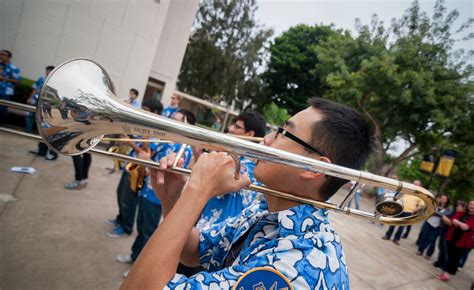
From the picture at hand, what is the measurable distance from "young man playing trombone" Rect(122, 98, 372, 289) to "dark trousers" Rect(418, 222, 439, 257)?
642 centimetres

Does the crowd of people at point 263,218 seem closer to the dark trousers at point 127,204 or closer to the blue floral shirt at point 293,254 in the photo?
the blue floral shirt at point 293,254

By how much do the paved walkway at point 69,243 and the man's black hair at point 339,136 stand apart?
231 cm

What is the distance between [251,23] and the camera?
19.9 meters

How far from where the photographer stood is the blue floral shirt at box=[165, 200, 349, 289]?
2.36ft

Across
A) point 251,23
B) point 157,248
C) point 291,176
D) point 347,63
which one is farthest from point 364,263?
point 251,23

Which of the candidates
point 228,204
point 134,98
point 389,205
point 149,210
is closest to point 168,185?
point 228,204

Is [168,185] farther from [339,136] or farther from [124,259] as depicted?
[124,259]

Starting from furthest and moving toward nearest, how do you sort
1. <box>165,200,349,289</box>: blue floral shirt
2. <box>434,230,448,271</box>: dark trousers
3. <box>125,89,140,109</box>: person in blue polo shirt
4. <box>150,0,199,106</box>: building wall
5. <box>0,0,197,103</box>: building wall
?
1. <box>150,0,199,106</box>: building wall
2. <box>0,0,197,103</box>: building wall
3. <box>125,89,140,109</box>: person in blue polo shirt
4. <box>434,230,448,271</box>: dark trousers
5. <box>165,200,349,289</box>: blue floral shirt

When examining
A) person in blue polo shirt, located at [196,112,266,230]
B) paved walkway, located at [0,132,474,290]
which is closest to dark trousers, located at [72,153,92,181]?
paved walkway, located at [0,132,474,290]

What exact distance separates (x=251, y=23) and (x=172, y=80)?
11008mm

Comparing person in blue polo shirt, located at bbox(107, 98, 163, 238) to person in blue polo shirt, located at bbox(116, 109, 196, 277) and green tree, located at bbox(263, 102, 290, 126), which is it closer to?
person in blue polo shirt, located at bbox(116, 109, 196, 277)

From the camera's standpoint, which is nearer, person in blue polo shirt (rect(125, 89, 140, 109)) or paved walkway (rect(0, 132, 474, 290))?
paved walkway (rect(0, 132, 474, 290))

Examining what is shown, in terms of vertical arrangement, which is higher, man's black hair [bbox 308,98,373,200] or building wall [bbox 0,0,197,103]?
building wall [bbox 0,0,197,103]

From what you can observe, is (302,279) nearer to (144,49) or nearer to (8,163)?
(8,163)
